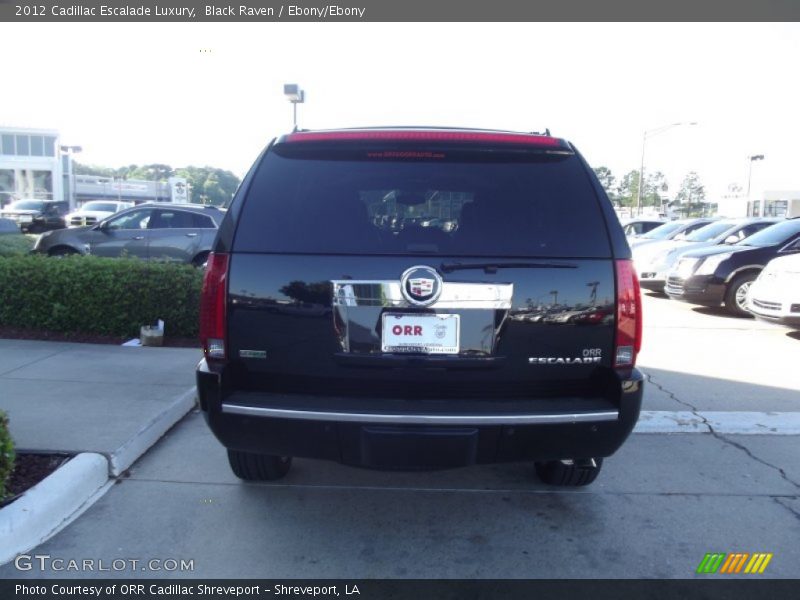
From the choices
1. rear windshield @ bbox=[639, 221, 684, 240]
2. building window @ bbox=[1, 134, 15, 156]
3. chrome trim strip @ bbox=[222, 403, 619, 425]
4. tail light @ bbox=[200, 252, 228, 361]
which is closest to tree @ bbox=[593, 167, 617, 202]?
rear windshield @ bbox=[639, 221, 684, 240]

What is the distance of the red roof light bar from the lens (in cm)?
318

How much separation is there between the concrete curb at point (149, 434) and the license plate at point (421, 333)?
227cm

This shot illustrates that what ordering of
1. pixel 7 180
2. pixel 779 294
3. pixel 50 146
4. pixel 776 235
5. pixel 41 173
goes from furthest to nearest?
pixel 50 146 → pixel 41 173 → pixel 7 180 → pixel 776 235 → pixel 779 294

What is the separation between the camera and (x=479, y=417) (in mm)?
2857

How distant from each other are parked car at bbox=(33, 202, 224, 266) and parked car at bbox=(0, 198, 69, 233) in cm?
1905

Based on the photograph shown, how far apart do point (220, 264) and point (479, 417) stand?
4.63 feet

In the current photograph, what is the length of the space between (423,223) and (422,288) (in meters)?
0.59

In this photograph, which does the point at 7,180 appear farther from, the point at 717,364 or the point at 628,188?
the point at 717,364

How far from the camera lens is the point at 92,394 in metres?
5.34

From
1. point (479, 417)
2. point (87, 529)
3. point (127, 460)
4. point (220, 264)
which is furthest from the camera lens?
point (127, 460)

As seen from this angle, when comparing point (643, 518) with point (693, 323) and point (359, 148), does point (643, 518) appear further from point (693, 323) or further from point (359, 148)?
point (693, 323)

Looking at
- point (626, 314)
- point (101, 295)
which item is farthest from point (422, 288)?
point (101, 295)

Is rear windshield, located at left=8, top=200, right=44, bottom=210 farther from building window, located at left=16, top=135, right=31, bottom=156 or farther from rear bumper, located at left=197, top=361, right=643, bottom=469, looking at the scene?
rear bumper, located at left=197, top=361, right=643, bottom=469

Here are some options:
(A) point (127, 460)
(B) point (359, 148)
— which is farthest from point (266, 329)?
(A) point (127, 460)
